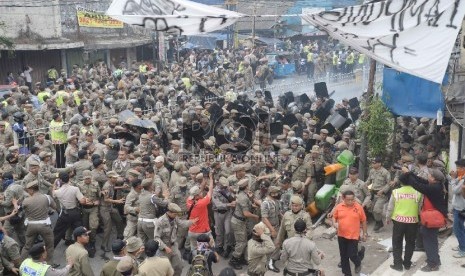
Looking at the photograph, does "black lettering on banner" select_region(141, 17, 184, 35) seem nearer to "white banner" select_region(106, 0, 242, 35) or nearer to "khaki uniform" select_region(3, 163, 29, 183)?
"white banner" select_region(106, 0, 242, 35)

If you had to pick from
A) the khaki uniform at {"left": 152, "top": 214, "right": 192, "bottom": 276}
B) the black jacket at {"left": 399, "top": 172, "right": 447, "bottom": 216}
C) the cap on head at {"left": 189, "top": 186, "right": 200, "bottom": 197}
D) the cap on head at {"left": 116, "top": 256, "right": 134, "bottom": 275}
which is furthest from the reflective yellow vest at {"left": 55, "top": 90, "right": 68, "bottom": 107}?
the black jacket at {"left": 399, "top": 172, "right": 447, "bottom": 216}

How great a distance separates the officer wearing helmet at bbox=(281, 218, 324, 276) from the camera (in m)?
6.90

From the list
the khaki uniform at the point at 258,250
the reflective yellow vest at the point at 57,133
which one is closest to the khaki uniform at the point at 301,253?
the khaki uniform at the point at 258,250

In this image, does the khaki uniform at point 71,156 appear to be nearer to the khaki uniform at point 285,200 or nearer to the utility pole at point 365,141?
the khaki uniform at point 285,200

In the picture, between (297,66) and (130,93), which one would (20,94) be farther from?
(297,66)

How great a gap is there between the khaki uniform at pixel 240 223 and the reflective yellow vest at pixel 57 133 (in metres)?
5.72

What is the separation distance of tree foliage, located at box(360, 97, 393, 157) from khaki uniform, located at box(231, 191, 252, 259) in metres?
3.78

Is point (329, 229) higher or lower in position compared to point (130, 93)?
lower

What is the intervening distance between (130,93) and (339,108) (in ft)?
21.3

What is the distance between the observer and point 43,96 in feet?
51.4

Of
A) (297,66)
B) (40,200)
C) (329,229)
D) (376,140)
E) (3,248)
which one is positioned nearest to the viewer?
(3,248)

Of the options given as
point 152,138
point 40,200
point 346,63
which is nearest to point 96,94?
point 152,138

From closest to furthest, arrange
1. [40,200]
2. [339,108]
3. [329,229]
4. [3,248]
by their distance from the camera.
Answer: [3,248] < [40,200] < [329,229] < [339,108]

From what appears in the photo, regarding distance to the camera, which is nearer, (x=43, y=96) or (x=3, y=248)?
(x=3, y=248)
